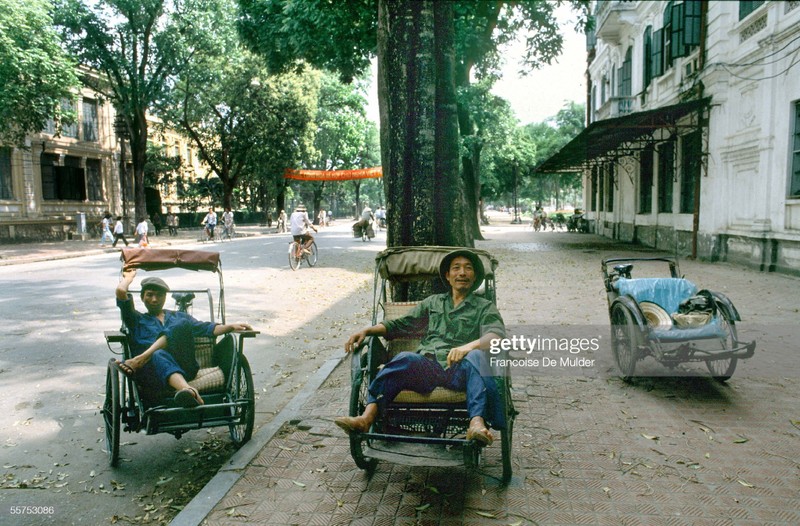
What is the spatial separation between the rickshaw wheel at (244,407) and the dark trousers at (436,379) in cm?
115

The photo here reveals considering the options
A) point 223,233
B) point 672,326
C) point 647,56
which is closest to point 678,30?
point 647,56

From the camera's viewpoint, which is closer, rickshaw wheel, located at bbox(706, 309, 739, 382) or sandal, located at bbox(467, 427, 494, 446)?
sandal, located at bbox(467, 427, 494, 446)

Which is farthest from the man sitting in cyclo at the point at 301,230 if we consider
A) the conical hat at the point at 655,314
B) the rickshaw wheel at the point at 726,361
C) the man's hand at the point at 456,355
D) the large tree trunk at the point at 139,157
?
the large tree trunk at the point at 139,157

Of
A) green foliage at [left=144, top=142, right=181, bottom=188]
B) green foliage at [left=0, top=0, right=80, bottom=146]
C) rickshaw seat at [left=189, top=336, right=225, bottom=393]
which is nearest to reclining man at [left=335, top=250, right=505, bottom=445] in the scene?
rickshaw seat at [left=189, top=336, right=225, bottom=393]

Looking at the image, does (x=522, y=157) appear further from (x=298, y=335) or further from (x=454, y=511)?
(x=454, y=511)

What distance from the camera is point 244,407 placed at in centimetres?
444

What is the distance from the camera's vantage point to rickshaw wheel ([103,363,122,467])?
3.99 meters

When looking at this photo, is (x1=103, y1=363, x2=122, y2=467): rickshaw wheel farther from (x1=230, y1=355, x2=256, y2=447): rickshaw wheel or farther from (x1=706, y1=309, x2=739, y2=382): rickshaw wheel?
(x1=706, y1=309, x2=739, y2=382): rickshaw wheel

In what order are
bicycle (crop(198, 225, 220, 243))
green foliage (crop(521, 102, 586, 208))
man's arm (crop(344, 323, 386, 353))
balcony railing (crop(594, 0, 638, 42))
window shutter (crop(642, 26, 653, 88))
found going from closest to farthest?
man's arm (crop(344, 323, 386, 353))
window shutter (crop(642, 26, 653, 88))
balcony railing (crop(594, 0, 638, 42))
bicycle (crop(198, 225, 220, 243))
green foliage (crop(521, 102, 586, 208))

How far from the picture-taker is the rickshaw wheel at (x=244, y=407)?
4.37 m

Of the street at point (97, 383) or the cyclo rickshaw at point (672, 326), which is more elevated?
the cyclo rickshaw at point (672, 326)

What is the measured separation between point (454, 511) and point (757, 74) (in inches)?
563

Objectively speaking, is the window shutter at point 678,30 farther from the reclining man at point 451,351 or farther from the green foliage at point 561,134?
the green foliage at point 561,134

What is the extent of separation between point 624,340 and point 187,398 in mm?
3879
